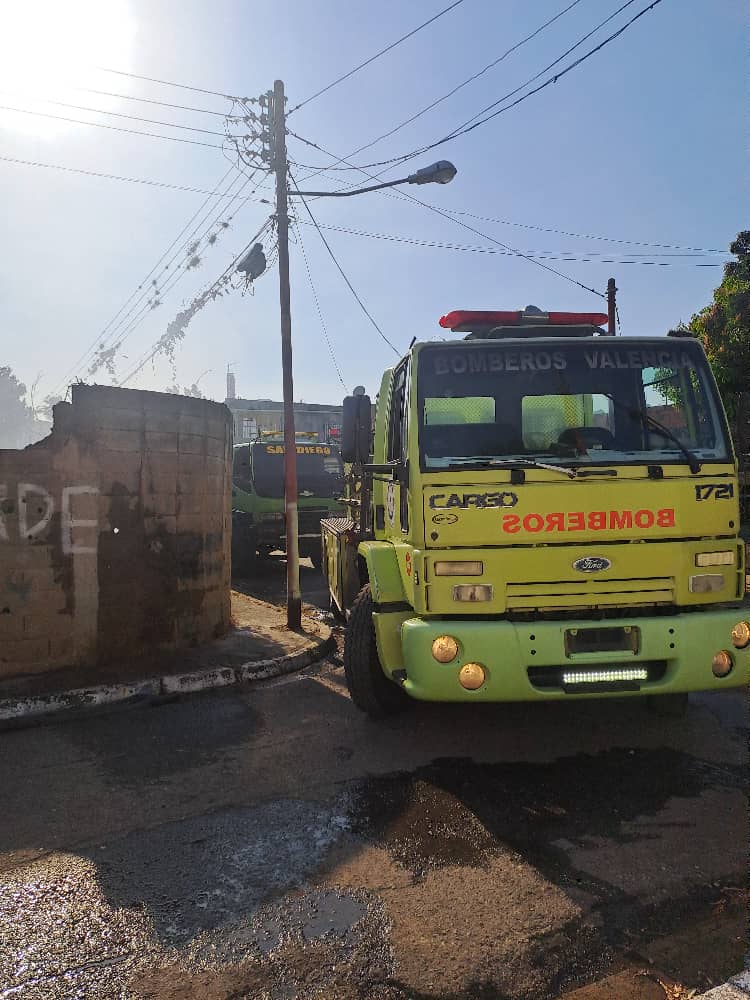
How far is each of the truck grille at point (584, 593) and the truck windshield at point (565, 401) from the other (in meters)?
0.72

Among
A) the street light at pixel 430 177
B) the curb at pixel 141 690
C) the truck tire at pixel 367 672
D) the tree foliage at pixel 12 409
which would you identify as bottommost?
the curb at pixel 141 690

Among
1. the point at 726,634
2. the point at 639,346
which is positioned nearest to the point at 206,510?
the point at 639,346

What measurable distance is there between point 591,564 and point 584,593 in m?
0.16

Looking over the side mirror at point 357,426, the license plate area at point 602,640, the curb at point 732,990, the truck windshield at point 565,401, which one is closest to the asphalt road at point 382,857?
the curb at point 732,990

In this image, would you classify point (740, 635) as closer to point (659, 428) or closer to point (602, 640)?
point (602, 640)

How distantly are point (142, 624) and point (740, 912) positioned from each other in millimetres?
5107

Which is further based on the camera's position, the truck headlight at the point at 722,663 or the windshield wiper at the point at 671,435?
the windshield wiper at the point at 671,435

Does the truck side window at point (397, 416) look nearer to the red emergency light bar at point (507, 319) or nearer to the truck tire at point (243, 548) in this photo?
the red emergency light bar at point (507, 319)

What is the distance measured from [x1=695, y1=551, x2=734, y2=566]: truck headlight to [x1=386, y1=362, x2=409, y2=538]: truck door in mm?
1610

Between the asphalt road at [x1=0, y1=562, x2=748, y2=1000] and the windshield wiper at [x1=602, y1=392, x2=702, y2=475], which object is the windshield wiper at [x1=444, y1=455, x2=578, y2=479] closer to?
the windshield wiper at [x1=602, y1=392, x2=702, y2=475]

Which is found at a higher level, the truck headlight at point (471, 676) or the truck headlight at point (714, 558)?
the truck headlight at point (714, 558)

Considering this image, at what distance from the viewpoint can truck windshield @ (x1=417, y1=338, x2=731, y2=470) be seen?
406cm

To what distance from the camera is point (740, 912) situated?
264 cm

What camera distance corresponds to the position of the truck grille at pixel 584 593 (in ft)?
12.5
